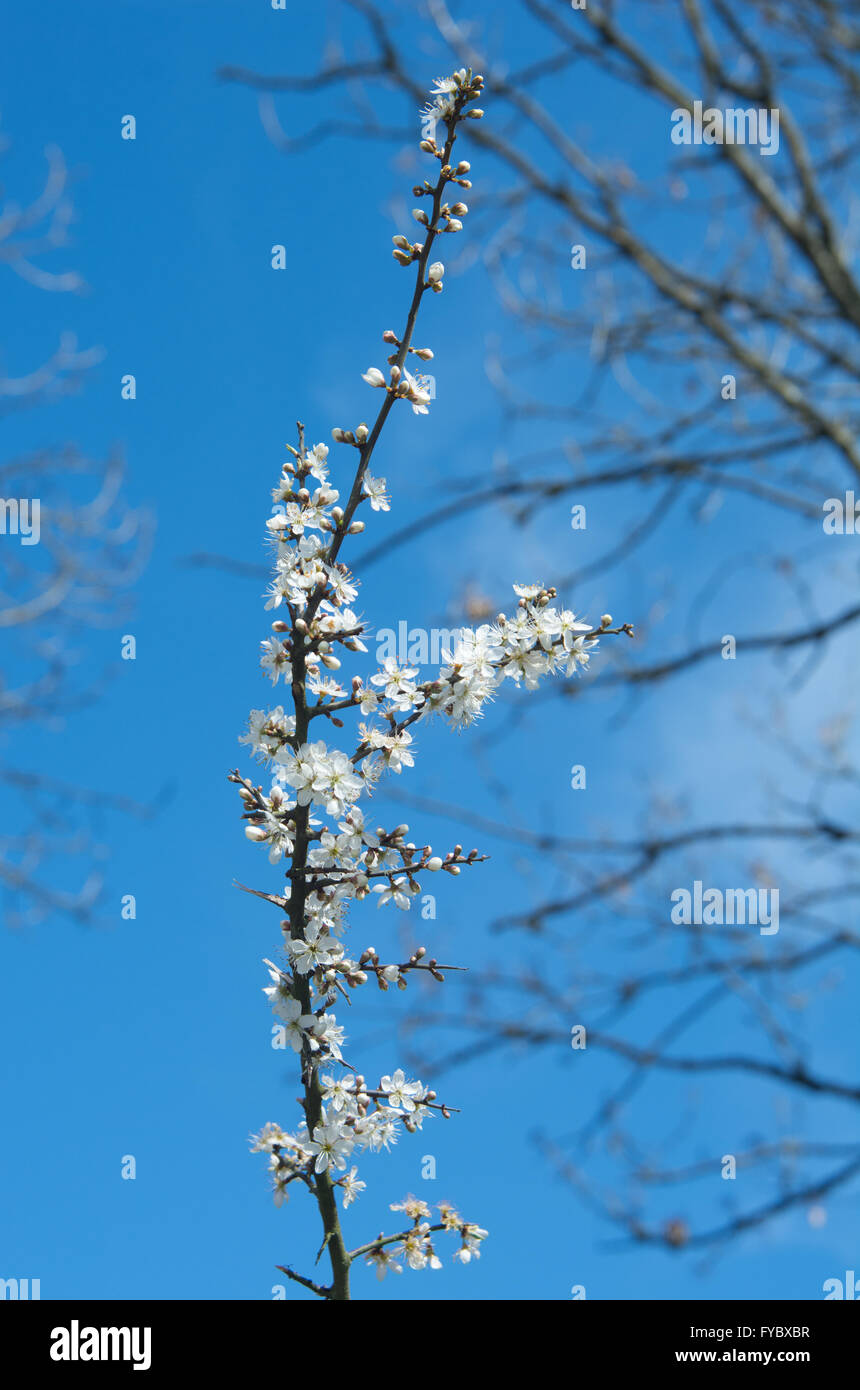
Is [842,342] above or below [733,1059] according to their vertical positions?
above

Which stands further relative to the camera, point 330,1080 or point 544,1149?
point 544,1149

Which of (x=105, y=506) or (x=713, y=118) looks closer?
(x=713, y=118)

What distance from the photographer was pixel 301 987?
1572 millimetres

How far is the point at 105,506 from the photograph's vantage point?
632cm

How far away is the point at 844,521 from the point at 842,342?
82cm

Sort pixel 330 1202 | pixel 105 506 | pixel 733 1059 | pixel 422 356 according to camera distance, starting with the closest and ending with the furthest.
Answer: pixel 330 1202 → pixel 422 356 → pixel 733 1059 → pixel 105 506

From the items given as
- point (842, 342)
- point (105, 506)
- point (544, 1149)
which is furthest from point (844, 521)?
point (105, 506)

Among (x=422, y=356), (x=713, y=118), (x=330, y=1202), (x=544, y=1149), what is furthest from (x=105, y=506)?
(x=330, y=1202)

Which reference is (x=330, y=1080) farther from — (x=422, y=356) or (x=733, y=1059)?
(x=733, y=1059)
